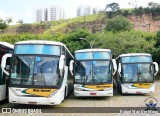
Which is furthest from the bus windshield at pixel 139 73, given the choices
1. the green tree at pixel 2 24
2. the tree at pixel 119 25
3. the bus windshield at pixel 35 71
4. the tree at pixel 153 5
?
the tree at pixel 153 5

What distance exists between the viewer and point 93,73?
1712 centimetres

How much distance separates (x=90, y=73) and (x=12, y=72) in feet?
16.2

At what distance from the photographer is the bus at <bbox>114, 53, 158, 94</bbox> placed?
765 inches

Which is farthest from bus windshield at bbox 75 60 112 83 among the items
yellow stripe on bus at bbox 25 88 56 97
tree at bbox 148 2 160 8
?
tree at bbox 148 2 160 8

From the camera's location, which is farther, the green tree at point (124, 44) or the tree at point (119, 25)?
the tree at point (119, 25)

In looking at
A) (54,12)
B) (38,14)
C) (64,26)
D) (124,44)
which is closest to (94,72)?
(124,44)

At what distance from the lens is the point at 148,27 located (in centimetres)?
9806

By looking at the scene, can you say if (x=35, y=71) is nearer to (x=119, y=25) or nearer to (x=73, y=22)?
(x=119, y=25)

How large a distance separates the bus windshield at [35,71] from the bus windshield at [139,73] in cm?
728

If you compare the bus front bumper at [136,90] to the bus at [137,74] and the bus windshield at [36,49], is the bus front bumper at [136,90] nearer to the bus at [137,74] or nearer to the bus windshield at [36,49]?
the bus at [137,74]

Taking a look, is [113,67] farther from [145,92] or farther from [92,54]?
[145,92]

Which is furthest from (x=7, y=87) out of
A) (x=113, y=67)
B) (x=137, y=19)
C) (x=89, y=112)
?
(x=137, y=19)

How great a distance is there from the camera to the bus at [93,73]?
1695 cm

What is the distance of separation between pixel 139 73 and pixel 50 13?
158361mm
